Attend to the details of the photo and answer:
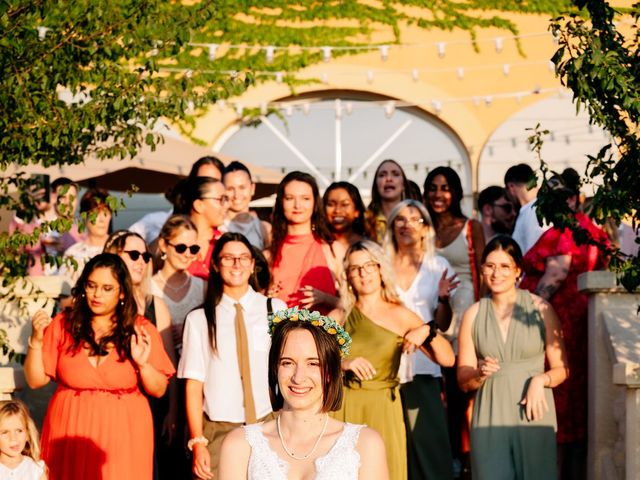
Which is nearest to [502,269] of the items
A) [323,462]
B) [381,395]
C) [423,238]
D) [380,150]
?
[423,238]

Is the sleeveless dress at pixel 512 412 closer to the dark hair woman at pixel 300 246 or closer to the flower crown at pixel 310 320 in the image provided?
the dark hair woman at pixel 300 246

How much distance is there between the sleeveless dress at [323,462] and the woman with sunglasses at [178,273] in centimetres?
323

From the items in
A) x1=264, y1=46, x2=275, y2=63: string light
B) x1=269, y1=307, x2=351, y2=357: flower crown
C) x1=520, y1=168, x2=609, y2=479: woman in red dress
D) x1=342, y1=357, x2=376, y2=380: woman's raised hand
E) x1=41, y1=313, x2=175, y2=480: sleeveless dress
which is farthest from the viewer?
x1=264, y1=46, x2=275, y2=63: string light

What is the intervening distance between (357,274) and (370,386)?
2.18 feet

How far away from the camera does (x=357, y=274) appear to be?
6.91 m

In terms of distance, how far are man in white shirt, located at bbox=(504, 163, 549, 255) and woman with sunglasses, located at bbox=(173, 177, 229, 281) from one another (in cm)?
214

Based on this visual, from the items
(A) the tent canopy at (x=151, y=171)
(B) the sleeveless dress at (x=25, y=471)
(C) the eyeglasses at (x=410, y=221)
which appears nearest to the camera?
(B) the sleeveless dress at (x=25, y=471)

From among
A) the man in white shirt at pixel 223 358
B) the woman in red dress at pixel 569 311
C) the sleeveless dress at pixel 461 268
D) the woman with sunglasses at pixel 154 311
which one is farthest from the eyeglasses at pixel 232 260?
the woman in red dress at pixel 569 311

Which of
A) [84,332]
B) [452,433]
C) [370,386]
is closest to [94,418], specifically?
[84,332]

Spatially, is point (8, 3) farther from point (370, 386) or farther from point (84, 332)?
point (370, 386)

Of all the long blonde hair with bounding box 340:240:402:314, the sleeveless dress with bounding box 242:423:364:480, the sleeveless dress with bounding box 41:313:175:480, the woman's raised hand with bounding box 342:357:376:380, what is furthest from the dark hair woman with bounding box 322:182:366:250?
the sleeveless dress with bounding box 242:423:364:480

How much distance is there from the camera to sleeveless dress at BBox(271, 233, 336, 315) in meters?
7.56

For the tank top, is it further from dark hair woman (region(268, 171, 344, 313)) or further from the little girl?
the little girl

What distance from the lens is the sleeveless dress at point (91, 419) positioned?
6.24 m
